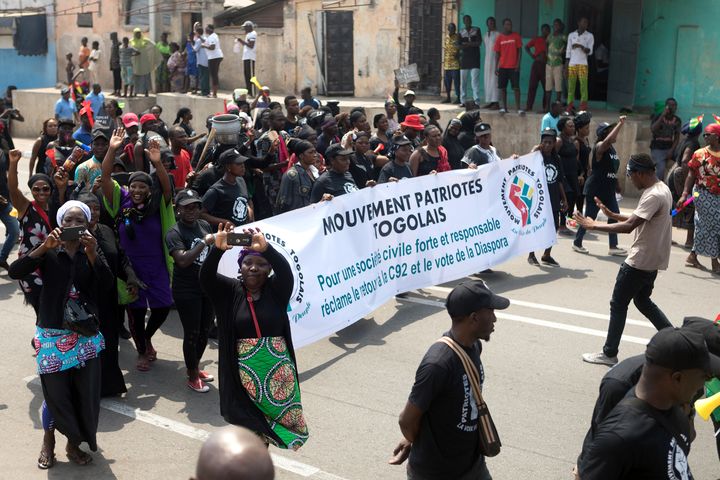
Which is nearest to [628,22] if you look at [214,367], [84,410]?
[214,367]

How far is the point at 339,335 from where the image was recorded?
9141 millimetres

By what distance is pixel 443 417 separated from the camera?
184 inches

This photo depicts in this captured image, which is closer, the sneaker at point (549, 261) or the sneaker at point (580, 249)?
the sneaker at point (549, 261)

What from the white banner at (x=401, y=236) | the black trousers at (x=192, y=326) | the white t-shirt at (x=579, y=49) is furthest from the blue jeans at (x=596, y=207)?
the white t-shirt at (x=579, y=49)

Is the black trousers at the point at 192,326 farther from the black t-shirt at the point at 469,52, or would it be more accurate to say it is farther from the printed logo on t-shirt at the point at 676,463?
the black t-shirt at the point at 469,52

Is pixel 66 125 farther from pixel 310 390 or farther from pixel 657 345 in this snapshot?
pixel 657 345

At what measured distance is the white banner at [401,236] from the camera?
27.3ft

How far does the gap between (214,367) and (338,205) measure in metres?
1.87

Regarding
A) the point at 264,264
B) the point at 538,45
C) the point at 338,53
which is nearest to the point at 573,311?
the point at 264,264

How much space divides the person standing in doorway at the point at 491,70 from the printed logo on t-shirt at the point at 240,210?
1159cm

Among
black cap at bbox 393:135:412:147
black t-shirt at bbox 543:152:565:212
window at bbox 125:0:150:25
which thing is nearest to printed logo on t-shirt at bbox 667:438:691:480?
black cap at bbox 393:135:412:147

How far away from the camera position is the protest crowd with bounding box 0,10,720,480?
440cm

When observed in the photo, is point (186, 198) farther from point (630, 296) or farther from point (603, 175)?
point (603, 175)

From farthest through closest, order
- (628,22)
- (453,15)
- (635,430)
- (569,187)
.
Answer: (453,15)
(628,22)
(569,187)
(635,430)
